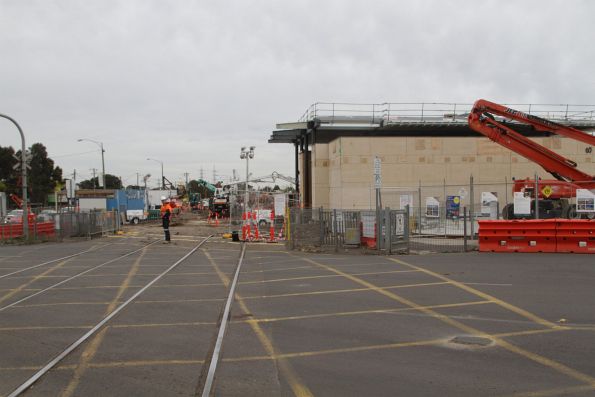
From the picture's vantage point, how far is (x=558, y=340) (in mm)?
6508

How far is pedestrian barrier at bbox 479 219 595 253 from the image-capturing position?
611 inches

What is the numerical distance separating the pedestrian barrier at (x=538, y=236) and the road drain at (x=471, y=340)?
1040cm

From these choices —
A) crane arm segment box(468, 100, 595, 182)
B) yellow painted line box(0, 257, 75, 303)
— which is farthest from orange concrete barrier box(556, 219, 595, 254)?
yellow painted line box(0, 257, 75, 303)

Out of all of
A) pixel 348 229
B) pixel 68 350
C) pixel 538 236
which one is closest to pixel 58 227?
pixel 348 229

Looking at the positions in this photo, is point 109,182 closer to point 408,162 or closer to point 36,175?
point 36,175

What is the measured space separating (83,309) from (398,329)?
5104 mm

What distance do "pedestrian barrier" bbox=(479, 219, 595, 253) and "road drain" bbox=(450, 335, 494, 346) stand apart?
34.1ft

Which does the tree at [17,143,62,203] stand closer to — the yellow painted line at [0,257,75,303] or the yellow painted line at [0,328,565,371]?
the yellow painted line at [0,257,75,303]

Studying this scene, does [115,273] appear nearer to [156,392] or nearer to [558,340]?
[156,392]

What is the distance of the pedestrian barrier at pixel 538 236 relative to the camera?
15.5 m

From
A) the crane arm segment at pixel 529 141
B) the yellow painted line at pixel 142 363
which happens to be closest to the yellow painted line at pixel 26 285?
the yellow painted line at pixel 142 363

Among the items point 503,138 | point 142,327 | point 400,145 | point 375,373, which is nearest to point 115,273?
point 142,327

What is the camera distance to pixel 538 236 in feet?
52.4

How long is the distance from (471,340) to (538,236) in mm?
10687
